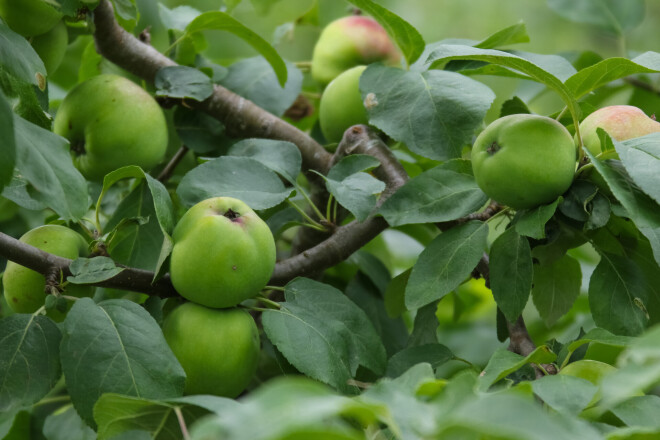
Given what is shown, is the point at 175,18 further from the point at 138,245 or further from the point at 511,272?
the point at 511,272

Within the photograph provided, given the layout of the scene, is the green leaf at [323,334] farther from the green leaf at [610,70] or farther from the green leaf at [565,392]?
the green leaf at [610,70]

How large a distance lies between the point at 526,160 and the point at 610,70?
124mm

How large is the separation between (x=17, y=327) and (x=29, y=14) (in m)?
0.28

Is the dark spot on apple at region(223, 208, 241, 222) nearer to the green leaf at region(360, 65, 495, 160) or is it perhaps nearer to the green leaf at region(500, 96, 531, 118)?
the green leaf at region(360, 65, 495, 160)

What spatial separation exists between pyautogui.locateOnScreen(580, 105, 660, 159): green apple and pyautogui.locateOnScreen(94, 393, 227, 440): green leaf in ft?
1.28

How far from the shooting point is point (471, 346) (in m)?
1.14

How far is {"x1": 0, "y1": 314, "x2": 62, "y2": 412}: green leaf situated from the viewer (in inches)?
22.5

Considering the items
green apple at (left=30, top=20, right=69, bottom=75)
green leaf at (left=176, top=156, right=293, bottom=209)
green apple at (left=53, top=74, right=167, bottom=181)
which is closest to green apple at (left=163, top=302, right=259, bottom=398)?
green leaf at (left=176, top=156, right=293, bottom=209)

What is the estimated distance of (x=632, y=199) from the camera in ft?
1.86

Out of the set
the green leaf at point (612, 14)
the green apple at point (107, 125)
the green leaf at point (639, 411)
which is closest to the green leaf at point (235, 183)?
the green apple at point (107, 125)

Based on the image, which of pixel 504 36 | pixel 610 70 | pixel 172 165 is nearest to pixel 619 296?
pixel 610 70

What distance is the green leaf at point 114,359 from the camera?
21.1 inches

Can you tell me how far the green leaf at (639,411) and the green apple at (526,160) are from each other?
18 cm

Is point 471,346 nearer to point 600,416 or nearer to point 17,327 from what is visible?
point 600,416
